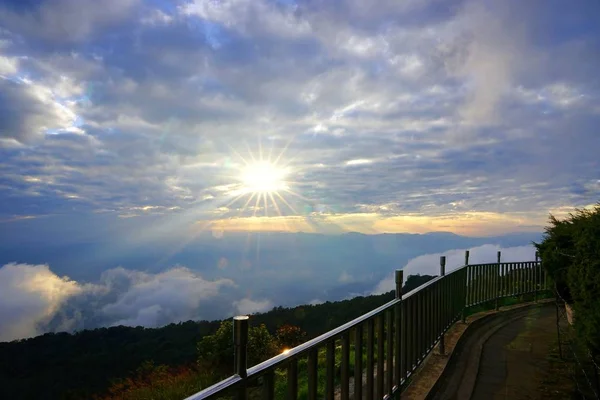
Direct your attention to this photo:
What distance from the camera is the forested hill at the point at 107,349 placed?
27230mm

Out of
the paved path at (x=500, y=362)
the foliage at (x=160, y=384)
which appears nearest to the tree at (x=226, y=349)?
the foliage at (x=160, y=384)

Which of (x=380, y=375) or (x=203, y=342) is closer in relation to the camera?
(x=380, y=375)

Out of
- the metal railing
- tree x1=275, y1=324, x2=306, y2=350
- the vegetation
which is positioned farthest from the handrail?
tree x1=275, y1=324, x2=306, y2=350

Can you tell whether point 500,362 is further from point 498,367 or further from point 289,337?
point 289,337

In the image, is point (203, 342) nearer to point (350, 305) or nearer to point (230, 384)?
point (230, 384)

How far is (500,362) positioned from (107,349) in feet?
144

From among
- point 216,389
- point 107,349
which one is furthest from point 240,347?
point 107,349

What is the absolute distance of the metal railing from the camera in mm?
2192

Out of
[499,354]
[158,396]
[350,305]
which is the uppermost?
[499,354]

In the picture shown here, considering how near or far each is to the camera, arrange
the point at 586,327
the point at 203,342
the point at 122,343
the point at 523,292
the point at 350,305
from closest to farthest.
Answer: the point at 586,327 < the point at 203,342 < the point at 523,292 < the point at 350,305 < the point at 122,343

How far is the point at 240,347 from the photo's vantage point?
2098 millimetres

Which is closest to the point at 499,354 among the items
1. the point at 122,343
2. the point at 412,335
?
the point at 412,335

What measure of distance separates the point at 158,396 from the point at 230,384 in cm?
725

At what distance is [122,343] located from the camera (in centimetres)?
4397
